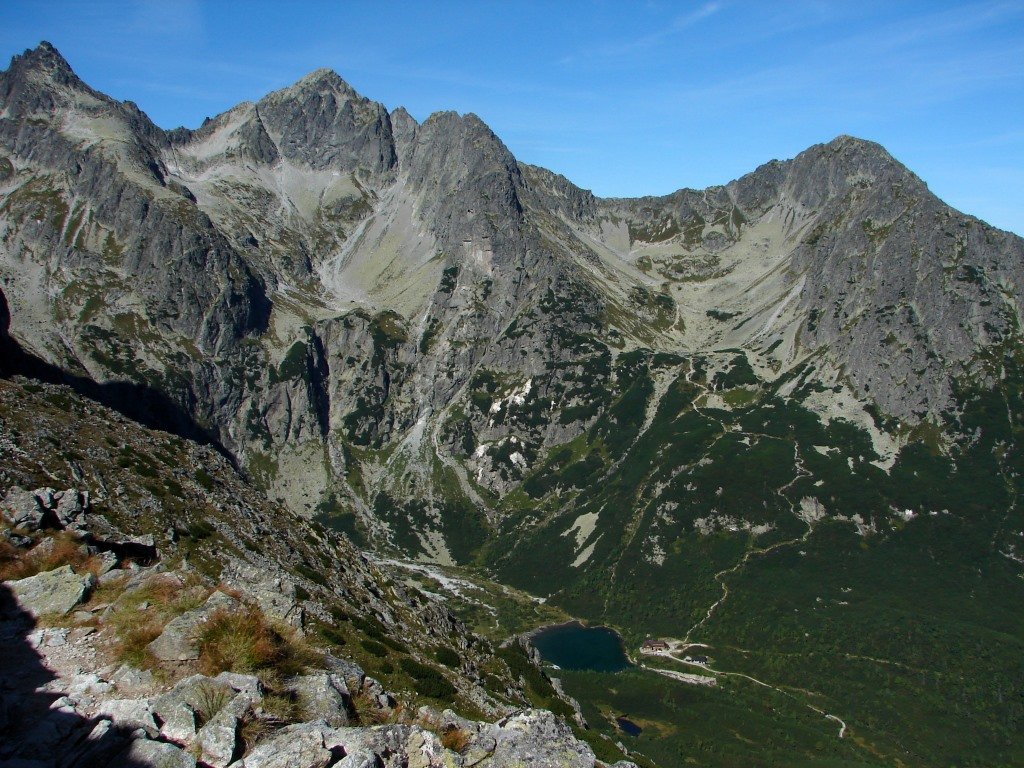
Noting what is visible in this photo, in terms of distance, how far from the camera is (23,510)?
35.8 metres

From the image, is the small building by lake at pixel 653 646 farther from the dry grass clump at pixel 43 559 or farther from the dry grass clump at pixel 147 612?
the dry grass clump at pixel 147 612

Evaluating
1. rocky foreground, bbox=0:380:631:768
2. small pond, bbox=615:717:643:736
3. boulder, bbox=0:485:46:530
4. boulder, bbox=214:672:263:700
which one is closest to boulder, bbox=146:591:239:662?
rocky foreground, bbox=0:380:631:768

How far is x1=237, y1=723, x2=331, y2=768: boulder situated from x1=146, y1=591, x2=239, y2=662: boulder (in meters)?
4.55

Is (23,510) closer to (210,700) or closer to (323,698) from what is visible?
(210,700)

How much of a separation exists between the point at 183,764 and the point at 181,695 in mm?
2680

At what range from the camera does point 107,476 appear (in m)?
54.2

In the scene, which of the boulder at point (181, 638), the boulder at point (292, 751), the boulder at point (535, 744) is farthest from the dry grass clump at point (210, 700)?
the boulder at point (535, 744)

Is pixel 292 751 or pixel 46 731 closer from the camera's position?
pixel 46 731

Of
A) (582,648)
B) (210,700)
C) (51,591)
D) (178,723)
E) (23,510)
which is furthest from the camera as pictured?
(582,648)

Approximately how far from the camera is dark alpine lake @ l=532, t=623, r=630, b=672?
172625mm

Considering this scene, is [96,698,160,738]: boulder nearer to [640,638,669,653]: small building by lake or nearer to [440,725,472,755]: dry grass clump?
[440,725,472,755]: dry grass clump

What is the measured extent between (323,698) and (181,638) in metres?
4.49

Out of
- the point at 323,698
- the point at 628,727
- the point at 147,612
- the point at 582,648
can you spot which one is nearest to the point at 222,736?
the point at 323,698

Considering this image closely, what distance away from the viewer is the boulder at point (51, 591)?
2184 centimetres
